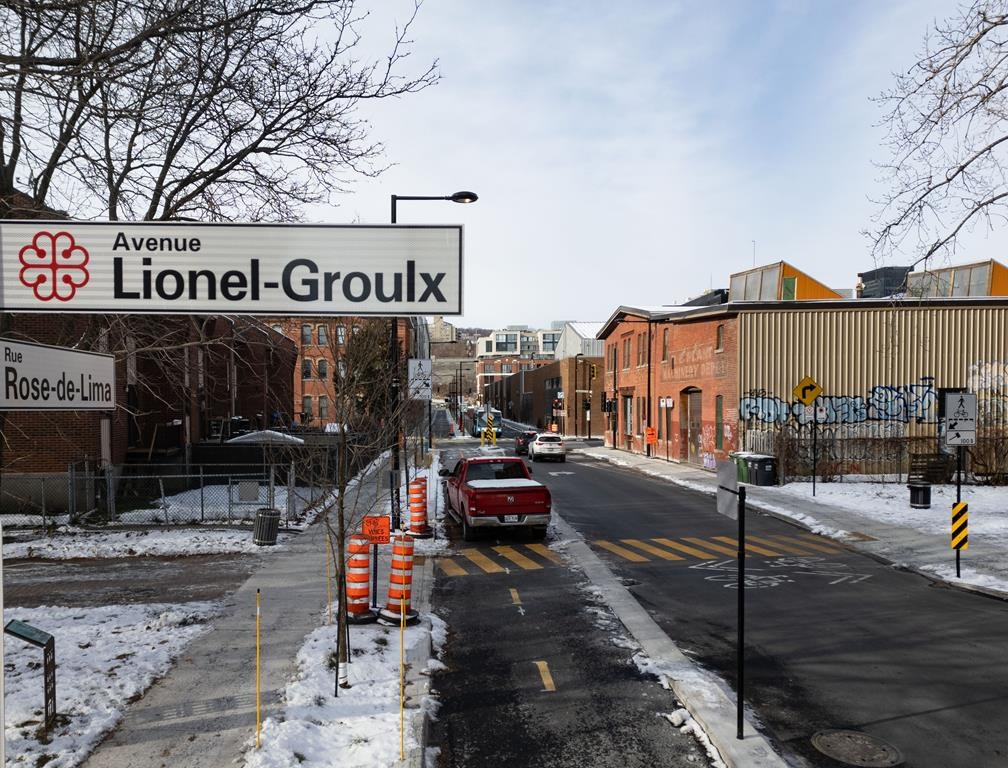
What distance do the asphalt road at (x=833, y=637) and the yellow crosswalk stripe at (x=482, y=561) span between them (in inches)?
84.7

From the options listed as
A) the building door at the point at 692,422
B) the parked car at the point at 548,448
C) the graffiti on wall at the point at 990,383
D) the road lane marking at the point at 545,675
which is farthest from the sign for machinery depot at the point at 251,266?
the parked car at the point at 548,448

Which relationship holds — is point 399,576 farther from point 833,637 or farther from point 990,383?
point 990,383

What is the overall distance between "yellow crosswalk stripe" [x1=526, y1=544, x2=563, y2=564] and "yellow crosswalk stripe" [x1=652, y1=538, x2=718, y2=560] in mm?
2613

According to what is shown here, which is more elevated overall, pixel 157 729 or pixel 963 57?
pixel 963 57

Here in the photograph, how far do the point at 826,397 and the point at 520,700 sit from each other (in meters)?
25.9

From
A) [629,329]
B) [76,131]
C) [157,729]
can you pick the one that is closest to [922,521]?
[157,729]

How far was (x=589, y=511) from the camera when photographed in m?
21.0

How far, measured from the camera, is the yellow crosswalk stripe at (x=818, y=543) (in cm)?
1548

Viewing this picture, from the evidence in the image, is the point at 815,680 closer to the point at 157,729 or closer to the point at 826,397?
the point at 157,729

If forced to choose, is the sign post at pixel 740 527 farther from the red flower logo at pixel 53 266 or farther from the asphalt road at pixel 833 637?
the red flower logo at pixel 53 266

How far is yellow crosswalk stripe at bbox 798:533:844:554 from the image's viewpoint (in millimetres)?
15484

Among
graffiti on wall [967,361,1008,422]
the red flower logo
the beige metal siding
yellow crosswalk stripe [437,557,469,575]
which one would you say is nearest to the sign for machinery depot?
the red flower logo

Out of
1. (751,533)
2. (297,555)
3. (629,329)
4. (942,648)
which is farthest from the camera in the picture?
(629,329)

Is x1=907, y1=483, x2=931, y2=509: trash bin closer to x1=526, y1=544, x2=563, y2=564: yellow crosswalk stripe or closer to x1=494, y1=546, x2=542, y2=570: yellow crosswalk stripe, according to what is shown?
x1=526, y1=544, x2=563, y2=564: yellow crosswalk stripe
